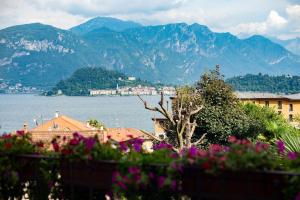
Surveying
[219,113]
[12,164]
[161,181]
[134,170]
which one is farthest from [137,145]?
[219,113]

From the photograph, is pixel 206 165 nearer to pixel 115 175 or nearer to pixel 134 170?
pixel 134 170

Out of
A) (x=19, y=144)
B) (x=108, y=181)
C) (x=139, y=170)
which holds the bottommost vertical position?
(x=108, y=181)

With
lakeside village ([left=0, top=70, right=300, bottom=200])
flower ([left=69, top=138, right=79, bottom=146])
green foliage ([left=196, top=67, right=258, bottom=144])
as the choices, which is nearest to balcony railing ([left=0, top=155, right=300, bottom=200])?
lakeside village ([left=0, top=70, right=300, bottom=200])

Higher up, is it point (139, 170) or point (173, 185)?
point (139, 170)

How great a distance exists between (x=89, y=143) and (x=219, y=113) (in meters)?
35.5

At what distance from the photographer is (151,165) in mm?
5820

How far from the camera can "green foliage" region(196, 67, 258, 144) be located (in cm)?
4072

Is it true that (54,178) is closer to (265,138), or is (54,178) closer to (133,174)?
(133,174)

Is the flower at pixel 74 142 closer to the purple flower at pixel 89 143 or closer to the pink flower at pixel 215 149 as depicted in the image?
the purple flower at pixel 89 143

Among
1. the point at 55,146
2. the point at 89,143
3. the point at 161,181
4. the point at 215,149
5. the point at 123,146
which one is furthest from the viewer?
the point at 55,146

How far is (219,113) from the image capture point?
136 feet

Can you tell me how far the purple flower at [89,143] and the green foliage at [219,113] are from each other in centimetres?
3393

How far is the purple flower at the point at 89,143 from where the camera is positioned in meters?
6.32

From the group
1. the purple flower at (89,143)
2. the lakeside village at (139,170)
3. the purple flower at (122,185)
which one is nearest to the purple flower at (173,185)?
the lakeside village at (139,170)
